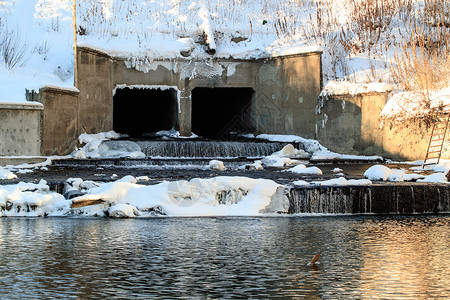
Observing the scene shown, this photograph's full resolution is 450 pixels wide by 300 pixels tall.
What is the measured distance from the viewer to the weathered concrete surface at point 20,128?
17891mm

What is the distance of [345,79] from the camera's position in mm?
22578

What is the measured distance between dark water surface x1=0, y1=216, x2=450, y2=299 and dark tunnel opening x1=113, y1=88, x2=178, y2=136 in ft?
57.9

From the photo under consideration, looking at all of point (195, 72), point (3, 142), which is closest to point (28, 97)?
point (3, 142)

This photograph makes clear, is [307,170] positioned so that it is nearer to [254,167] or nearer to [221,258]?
[254,167]

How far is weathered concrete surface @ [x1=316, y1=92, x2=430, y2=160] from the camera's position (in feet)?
65.5

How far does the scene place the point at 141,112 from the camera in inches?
1236

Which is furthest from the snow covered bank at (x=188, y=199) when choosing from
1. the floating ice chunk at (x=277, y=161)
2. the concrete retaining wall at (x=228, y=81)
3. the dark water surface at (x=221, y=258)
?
the concrete retaining wall at (x=228, y=81)

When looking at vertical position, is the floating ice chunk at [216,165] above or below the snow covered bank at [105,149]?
below

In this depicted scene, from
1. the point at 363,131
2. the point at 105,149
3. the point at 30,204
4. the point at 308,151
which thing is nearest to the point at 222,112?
the point at 308,151

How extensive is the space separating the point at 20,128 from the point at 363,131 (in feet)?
36.1

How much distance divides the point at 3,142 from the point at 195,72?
881 centimetres

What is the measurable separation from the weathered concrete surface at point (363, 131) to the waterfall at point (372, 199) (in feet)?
24.0

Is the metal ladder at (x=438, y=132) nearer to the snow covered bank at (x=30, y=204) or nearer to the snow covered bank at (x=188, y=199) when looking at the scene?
the snow covered bank at (x=188, y=199)

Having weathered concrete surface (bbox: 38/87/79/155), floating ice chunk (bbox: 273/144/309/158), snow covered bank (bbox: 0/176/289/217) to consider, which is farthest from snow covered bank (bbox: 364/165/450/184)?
weathered concrete surface (bbox: 38/87/79/155)
